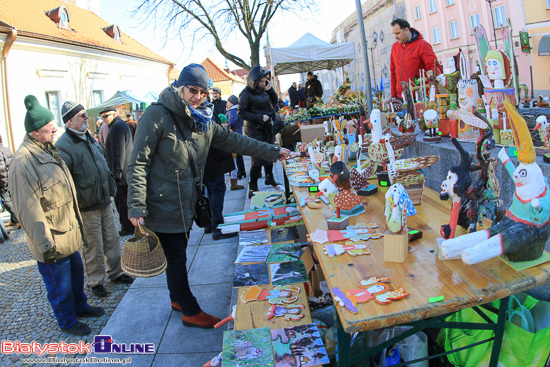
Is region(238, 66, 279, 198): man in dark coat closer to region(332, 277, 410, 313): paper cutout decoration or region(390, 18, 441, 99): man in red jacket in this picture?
region(390, 18, 441, 99): man in red jacket


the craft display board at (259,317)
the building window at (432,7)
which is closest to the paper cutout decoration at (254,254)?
the craft display board at (259,317)

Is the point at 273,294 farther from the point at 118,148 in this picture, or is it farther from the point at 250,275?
the point at 118,148

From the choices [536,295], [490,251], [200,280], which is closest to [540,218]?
[490,251]

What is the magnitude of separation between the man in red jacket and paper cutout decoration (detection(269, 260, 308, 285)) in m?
2.42

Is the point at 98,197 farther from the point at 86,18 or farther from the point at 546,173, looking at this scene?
the point at 86,18

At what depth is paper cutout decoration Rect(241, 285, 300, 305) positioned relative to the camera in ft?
7.10

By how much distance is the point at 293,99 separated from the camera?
13.0 m

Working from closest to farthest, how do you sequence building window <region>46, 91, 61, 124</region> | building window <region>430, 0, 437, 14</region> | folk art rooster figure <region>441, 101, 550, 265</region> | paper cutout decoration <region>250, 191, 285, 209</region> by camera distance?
1. folk art rooster figure <region>441, 101, 550, 265</region>
2. paper cutout decoration <region>250, 191, 285, 209</region>
3. building window <region>46, 91, 61, 124</region>
4. building window <region>430, 0, 437, 14</region>

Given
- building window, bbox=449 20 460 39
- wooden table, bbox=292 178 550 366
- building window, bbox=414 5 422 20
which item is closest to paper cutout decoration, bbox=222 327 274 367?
wooden table, bbox=292 178 550 366

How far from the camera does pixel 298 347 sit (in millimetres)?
1758

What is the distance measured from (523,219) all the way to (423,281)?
1.32ft

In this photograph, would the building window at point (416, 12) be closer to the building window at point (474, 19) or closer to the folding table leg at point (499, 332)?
the building window at point (474, 19)

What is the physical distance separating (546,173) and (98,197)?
125 inches

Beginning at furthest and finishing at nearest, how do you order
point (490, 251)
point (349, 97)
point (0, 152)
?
point (349, 97) < point (0, 152) < point (490, 251)
